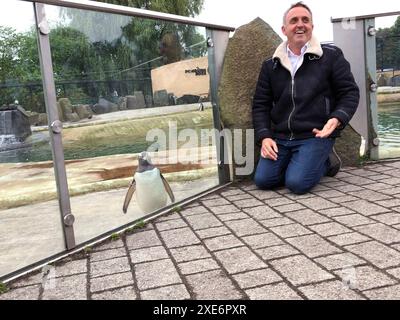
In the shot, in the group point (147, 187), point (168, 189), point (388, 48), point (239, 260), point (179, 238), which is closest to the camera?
point (239, 260)

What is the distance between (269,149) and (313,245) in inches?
57.6

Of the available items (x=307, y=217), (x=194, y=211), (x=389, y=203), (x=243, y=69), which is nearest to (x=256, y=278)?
(x=307, y=217)

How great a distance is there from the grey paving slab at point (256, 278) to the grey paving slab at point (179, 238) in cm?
60

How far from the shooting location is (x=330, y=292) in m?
1.99

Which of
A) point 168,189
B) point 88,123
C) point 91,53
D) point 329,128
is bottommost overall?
point 168,189

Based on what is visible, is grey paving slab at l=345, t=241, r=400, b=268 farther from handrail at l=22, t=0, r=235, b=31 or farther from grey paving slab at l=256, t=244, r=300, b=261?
handrail at l=22, t=0, r=235, b=31

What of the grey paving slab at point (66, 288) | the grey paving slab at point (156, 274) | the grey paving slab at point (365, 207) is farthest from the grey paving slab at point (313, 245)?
the grey paving slab at point (66, 288)

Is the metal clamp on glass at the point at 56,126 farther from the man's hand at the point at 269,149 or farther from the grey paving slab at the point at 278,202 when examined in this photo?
the man's hand at the point at 269,149

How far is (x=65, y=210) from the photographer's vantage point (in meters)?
2.77

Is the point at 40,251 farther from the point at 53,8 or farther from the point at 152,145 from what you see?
the point at 53,8

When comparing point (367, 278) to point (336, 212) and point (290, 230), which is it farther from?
point (336, 212)

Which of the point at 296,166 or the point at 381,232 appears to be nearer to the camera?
the point at 381,232

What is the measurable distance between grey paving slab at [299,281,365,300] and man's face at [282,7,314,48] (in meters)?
2.40
